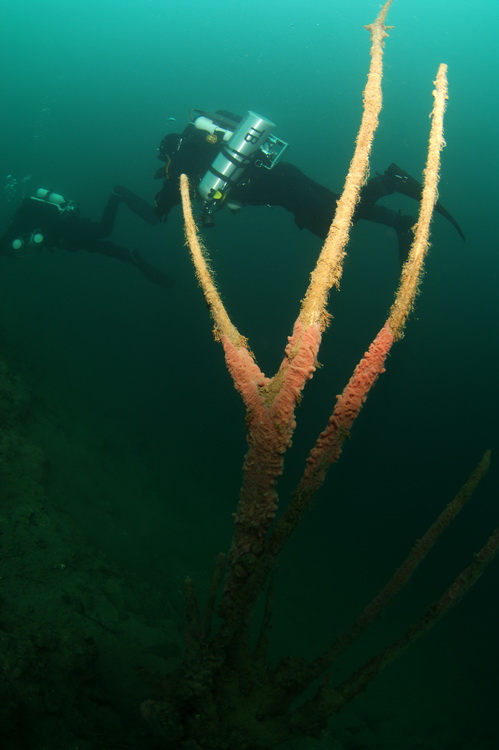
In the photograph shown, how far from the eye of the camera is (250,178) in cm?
556

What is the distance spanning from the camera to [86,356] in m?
15.5

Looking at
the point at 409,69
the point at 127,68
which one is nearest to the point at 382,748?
the point at 409,69

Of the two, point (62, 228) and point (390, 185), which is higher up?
point (390, 185)

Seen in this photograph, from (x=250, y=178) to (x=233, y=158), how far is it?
0.52m

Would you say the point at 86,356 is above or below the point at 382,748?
below

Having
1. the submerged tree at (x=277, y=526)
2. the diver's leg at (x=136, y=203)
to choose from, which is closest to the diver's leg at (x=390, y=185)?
the submerged tree at (x=277, y=526)

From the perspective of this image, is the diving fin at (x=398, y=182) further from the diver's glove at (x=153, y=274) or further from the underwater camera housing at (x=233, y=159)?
the diver's glove at (x=153, y=274)

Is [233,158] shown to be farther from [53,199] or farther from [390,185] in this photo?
[53,199]

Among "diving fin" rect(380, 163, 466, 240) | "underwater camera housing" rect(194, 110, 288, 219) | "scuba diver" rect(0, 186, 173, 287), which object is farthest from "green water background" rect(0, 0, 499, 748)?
"diving fin" rect(380, 163, 466, 240)

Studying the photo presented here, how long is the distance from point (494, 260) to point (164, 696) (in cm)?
4655

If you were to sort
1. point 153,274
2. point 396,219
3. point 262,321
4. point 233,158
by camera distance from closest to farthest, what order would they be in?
point 233,158
point 396,219
point 153,274
point 262,321

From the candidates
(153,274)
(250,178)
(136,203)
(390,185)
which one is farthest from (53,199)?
(390,185)

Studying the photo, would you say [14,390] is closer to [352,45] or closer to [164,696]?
[164,696]

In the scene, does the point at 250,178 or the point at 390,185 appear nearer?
the point at 390,185
